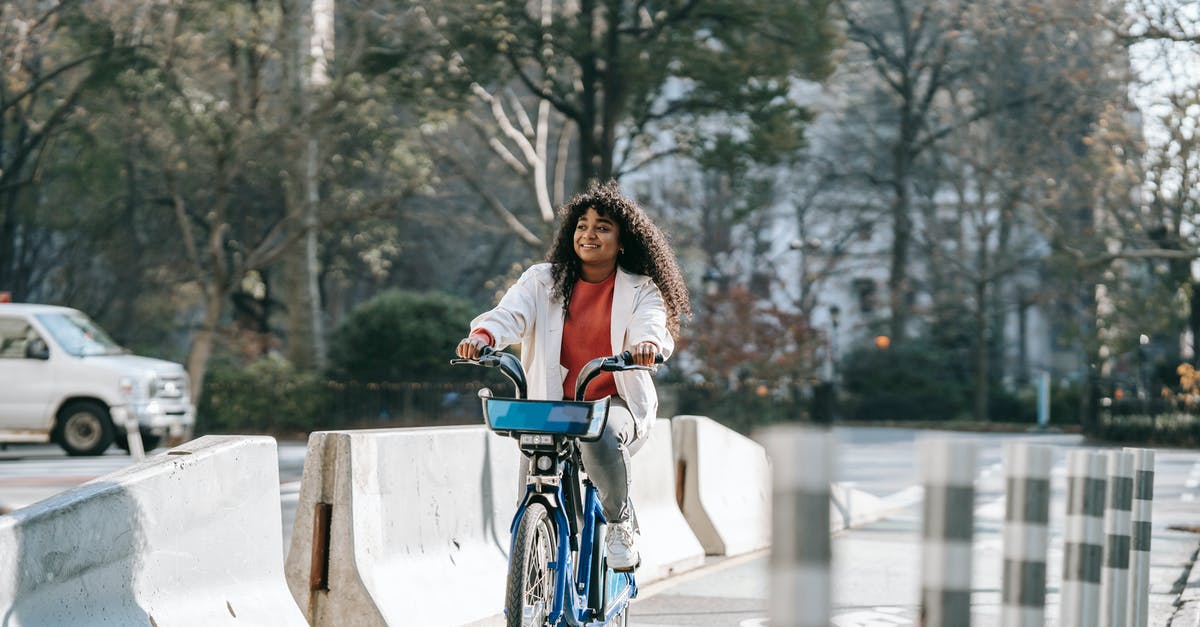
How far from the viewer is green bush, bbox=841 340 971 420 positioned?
46719 mm

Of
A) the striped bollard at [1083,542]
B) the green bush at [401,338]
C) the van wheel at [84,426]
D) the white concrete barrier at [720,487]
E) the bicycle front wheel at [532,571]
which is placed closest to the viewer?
the striped bollard at [1083,542]

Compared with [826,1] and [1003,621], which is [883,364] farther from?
[1003,621]

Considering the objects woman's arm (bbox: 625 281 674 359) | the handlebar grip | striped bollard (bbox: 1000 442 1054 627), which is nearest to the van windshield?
woman's arm (bbox: 625 281 674 359)

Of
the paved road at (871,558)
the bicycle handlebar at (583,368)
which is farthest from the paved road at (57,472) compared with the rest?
the bicycle handlebar at (583,368)

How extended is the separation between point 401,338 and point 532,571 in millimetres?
26851

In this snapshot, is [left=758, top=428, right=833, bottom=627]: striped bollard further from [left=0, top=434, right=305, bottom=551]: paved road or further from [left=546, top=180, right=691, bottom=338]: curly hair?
[left=0, top=434, right=305, bottom=551]: paved road

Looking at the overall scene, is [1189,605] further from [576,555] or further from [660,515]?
[576,555]

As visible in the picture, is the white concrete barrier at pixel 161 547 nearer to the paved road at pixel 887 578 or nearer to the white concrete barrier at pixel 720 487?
the paved road at pixel 887 578

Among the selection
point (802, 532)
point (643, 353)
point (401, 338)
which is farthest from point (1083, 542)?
point (401, 338)

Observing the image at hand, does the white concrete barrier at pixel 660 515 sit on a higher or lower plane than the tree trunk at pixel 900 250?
lower

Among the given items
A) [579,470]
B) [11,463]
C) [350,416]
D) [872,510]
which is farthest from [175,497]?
[350,416]

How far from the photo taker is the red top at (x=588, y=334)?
565 cm

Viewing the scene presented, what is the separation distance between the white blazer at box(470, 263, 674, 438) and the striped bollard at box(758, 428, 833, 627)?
3000mm

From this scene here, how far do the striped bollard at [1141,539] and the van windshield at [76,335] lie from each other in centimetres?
1686
